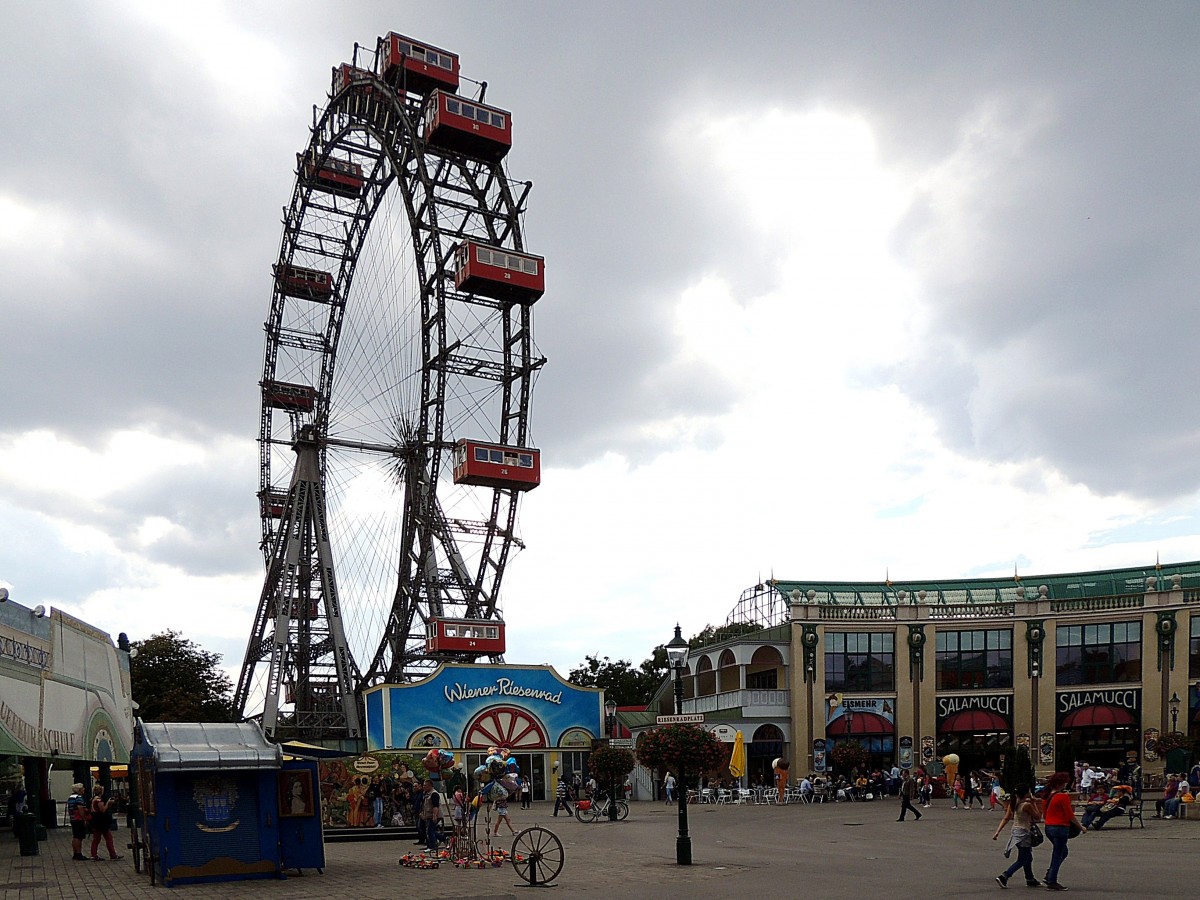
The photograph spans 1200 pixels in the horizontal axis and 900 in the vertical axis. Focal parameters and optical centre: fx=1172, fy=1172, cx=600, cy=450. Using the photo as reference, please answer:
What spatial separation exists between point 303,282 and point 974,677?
3635 cm

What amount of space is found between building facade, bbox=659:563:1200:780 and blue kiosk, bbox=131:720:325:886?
33229 mm

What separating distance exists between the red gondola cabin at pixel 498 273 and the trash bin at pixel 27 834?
2796 cm

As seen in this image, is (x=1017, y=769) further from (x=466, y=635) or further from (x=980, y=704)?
(x=466, y=635)

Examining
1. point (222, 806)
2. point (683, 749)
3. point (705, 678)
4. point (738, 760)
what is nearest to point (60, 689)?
point (222, 806)

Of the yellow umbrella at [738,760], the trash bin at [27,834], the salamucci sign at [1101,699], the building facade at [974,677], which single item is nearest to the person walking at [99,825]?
the trash bin at [27,834]

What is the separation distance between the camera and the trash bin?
2448 cm

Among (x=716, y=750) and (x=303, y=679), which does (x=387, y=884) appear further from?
(x=303, y=679)

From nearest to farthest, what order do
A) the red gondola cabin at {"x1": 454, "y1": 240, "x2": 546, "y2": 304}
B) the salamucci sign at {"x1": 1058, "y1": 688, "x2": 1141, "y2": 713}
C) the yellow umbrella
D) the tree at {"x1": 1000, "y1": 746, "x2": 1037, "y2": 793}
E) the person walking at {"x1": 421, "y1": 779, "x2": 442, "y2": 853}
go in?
the person walking at {"x1": 421, "y1": 779, "x2": 442, "y2": 853}
the tree at {"x1": 1000, "y1": 746, "x2": 1037, "y2": 793}
the yellow umbrella
the red gondola cabin at {"x1": 454, "y1": 240, "x2": 546, "y2": 304}
the salamucci sign at {"x1": 1058, "y1": 688, "x2": 1141, "y2": 713}

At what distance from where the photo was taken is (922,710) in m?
51.9

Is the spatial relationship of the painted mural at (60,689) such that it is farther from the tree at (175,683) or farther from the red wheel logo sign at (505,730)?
the tree at (175,683)

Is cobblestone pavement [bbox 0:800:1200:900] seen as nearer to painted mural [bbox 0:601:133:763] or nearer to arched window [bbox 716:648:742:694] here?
painted mural [bbox 0:601:133:763]

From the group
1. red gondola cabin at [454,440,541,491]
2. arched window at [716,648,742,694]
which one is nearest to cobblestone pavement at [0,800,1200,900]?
red gondola cabin at [454,440,541,491]

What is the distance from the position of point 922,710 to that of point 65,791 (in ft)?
121

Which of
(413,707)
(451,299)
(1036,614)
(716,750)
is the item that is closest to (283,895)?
(716,750)
